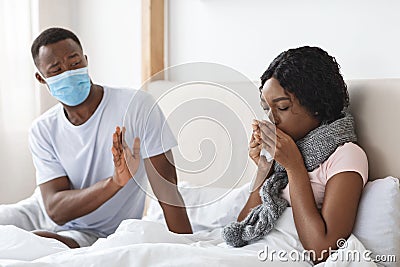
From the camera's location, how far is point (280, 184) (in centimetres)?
192

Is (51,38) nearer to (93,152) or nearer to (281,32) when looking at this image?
(93,152)

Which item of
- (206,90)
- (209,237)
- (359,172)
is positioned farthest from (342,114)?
(209,237)

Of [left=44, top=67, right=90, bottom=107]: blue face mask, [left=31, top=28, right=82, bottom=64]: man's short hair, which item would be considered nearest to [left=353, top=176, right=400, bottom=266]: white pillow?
[left=44, top=67, right=90, bottom=107]: blue face mask

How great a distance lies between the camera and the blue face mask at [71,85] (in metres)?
2.27

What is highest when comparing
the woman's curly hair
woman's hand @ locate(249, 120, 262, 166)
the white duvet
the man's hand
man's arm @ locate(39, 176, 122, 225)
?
the woman's curly hair

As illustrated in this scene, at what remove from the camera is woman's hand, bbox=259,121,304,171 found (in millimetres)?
1815

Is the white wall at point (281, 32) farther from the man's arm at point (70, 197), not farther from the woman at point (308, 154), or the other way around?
the man's arm at point (70, 197)

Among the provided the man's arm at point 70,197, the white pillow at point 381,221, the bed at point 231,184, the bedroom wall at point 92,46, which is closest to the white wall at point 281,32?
the bed at point 231,184

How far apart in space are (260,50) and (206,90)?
618mm

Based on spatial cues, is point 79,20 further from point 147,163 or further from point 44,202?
point 147,163

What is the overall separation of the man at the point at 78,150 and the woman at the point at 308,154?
372 millimetres

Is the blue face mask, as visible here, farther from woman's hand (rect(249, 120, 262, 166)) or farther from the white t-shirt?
woman's hand (rect(249, 120, 262, 166))

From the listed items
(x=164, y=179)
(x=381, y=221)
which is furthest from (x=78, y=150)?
(x=381, y=221)

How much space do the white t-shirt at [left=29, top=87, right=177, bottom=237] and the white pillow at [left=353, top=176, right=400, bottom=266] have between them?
0.79 m
